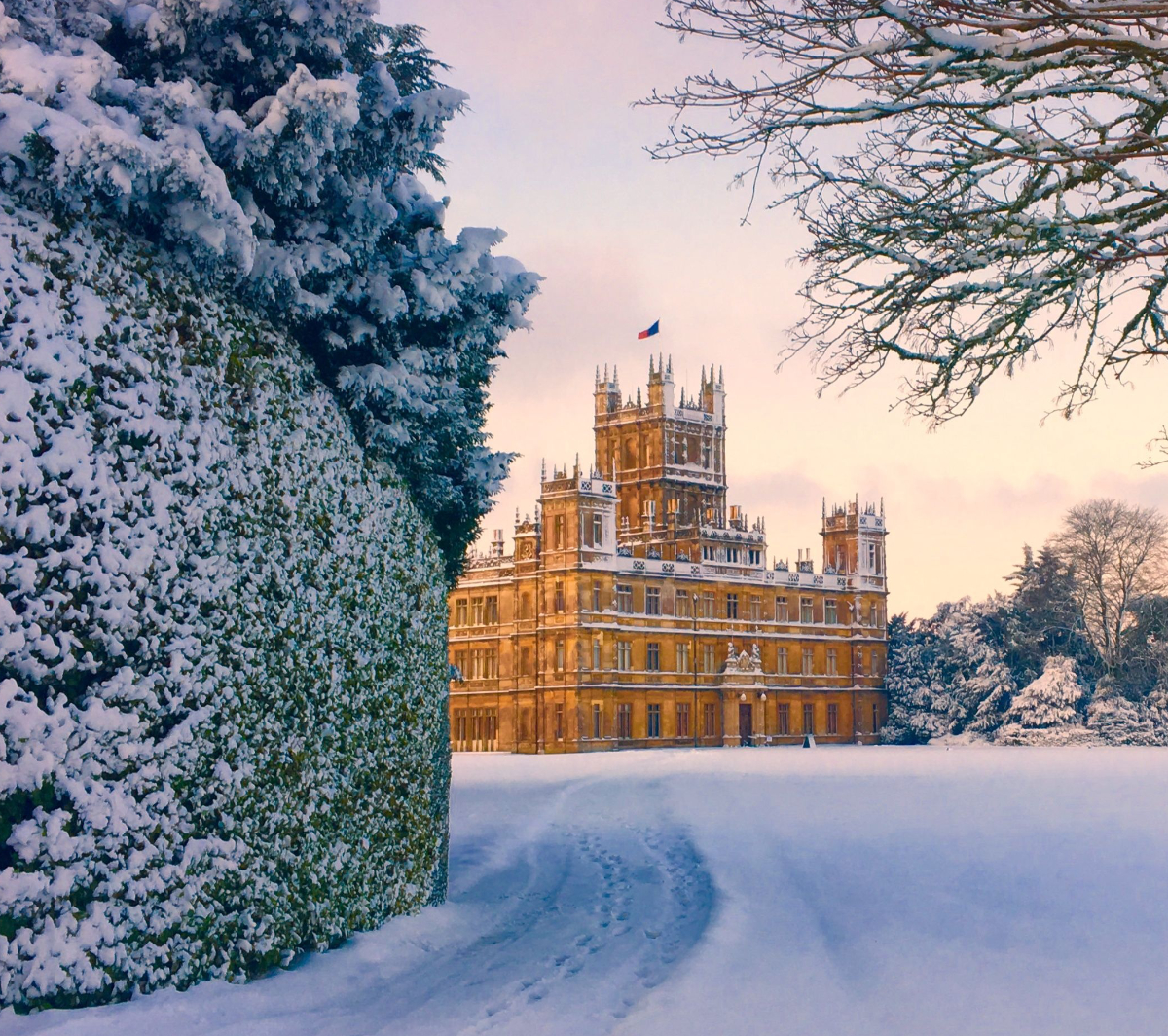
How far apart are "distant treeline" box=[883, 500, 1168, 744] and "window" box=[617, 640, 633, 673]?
601 inches

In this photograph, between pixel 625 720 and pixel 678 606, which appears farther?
pixel 678 606

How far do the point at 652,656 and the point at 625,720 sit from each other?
296cm

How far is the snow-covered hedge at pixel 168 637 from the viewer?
5.55 meters

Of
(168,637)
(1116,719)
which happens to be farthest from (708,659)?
(168,637)

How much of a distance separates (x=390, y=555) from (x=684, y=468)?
53374 millimetres

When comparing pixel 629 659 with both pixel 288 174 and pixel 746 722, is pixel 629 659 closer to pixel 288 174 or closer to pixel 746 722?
pixel 746 722

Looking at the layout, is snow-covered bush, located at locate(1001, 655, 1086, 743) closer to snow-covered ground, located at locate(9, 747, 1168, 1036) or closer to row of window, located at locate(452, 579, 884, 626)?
row of window, located at locate(452, 579, 884, 626)

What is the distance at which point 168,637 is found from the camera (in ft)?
20.3

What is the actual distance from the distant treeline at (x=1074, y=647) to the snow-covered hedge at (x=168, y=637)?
48697 millimetres

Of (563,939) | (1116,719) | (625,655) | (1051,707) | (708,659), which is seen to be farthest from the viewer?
(708,659)

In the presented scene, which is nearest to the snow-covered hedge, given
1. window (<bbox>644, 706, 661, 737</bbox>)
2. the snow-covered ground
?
the snow-covered ground

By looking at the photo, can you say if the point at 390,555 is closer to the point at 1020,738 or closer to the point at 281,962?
the point at 281,962

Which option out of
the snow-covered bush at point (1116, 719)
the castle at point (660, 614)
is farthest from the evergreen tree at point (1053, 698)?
the castle at point (660, 614)

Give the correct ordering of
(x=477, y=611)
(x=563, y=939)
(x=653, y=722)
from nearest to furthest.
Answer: (x=563, y=939) < (x=653, y=722) < (x=477, y=611)
